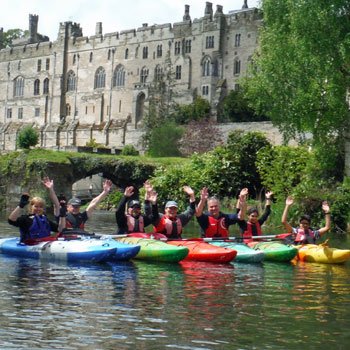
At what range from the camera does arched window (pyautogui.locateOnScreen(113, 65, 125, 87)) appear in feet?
304

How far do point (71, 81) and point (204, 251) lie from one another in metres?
82.0

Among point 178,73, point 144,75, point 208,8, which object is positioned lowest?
Answer: point 178,73

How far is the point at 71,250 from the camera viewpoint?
17938 mm

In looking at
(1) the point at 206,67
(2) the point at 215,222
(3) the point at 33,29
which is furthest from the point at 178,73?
(2) the point at 215,222

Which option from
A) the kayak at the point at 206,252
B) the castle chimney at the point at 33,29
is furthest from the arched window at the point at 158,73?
the kayak at the point at 206,252

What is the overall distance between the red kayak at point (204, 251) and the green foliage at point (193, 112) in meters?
55.7

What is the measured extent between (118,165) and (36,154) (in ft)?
17.1

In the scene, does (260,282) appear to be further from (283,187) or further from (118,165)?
(118,165)

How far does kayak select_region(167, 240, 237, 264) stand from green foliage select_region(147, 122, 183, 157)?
46.9m

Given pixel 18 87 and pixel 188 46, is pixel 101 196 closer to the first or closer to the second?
pixel 188 46

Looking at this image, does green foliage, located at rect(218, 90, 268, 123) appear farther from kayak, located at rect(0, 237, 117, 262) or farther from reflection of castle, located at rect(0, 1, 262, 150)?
kayak, located at rect(0, 237, 117, 262)

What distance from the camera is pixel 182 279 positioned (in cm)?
1591

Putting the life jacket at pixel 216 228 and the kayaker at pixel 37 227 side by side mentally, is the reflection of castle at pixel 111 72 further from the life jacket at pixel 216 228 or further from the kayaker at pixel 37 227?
the kayaker at pixel 37 227

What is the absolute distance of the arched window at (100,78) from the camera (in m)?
95.1
